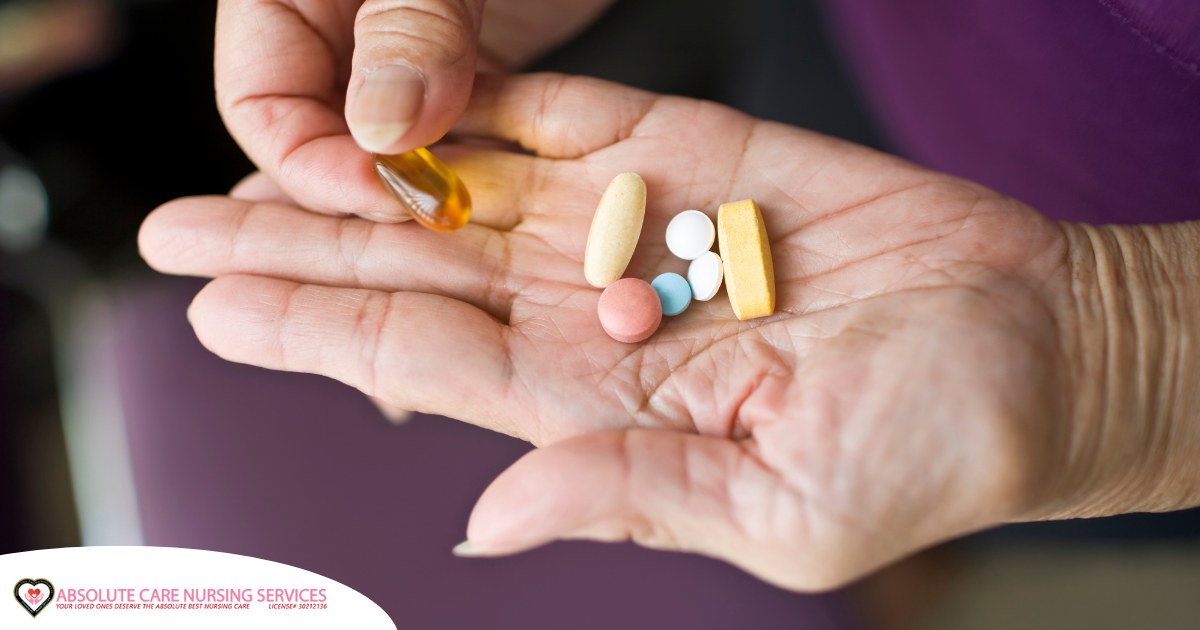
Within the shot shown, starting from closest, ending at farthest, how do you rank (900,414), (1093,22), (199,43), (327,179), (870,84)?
(900,414) < (1093,22) < (327,179) < (870,84) < (199,43)

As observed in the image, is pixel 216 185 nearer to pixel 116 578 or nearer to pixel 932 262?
pixel 116 578

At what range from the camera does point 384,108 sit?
4.86ft

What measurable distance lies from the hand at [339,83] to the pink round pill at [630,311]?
539 mm

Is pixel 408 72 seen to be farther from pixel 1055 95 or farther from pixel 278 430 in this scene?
pixel 1055 95

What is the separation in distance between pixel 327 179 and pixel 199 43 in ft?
4.91

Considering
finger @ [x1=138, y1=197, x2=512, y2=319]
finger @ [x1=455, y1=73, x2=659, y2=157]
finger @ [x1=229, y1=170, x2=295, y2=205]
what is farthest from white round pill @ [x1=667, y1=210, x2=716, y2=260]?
finger @ [x1=229, y1=170, x2=295, y2=205]

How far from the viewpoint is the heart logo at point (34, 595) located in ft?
5.91

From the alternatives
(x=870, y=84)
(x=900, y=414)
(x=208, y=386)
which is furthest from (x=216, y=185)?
(x=900, y=414)

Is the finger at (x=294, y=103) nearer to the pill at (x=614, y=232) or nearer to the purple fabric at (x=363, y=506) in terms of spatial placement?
the pill at (x=614, y=232)

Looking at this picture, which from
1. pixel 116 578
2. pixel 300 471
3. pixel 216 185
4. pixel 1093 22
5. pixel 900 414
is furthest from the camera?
pixel 216 185

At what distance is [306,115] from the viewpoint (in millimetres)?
1787

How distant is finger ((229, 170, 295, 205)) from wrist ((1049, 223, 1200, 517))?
1823 mm

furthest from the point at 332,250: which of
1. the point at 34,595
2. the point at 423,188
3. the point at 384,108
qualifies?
the point at 34,595

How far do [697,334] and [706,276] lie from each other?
0.16 metres
